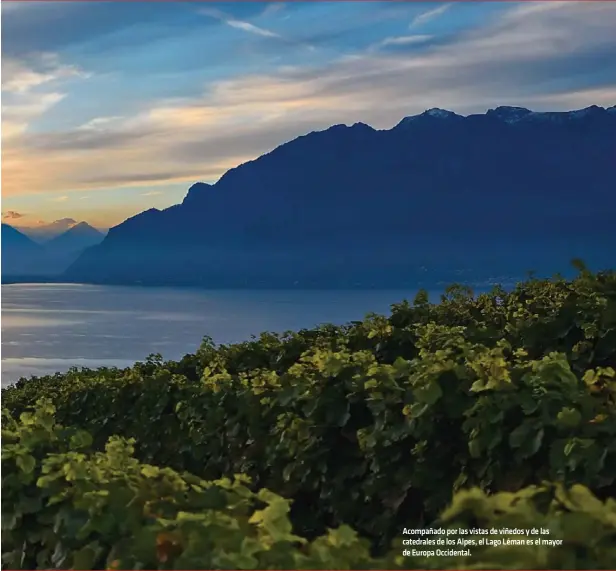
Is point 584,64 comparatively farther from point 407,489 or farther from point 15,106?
point 15,106

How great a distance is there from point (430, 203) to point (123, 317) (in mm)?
13113

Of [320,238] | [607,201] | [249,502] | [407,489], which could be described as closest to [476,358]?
[407,489]

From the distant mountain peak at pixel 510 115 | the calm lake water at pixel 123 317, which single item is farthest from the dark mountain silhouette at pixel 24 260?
the distant mountain peak at pixel 510 115

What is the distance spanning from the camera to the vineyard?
2.23 m

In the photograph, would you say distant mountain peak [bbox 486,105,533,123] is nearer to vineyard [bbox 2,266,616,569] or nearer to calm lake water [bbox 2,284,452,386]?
calm lake water [bbox 2,284,452,386]

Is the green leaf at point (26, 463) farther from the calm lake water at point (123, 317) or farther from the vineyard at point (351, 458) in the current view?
the calm lake water at point (123, 317)

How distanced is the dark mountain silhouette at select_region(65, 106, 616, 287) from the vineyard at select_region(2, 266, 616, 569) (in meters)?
8.24

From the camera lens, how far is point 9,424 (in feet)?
13.8

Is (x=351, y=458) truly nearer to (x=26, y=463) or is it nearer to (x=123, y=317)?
(x=26, y=463)

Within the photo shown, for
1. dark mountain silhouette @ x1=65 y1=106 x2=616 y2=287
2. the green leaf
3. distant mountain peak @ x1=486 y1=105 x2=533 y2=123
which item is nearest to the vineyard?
the green leaf

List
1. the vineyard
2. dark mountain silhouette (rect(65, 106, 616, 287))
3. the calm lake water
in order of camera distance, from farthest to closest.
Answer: dark mountain silhouette (rect(65, 106, 616, 287))
the calm lake water
the vineyard

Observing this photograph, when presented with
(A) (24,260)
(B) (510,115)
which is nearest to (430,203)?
(B) (510,115)

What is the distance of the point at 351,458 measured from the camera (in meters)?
4.23

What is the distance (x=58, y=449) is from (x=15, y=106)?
2.68m
